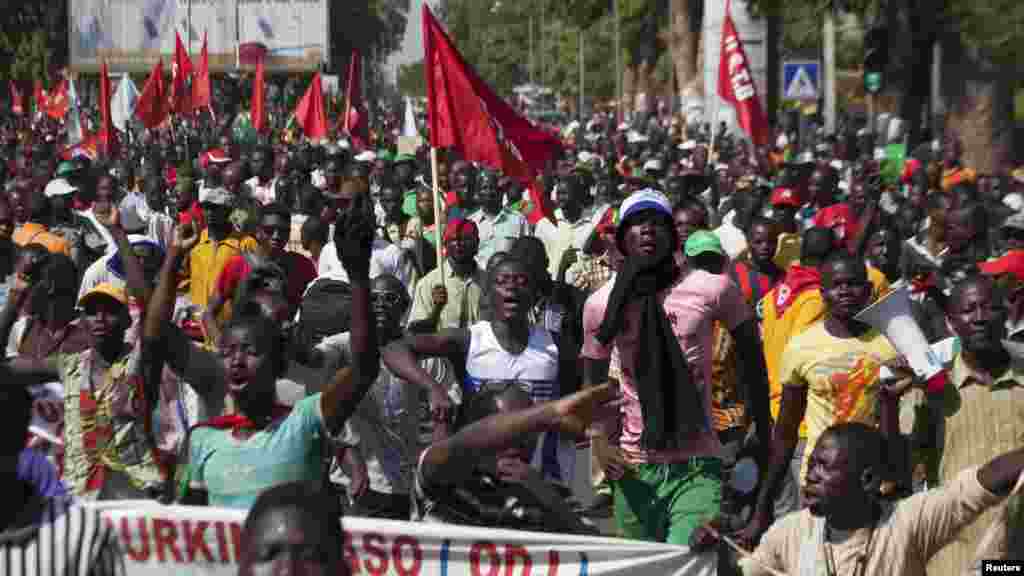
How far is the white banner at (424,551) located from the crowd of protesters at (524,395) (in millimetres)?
89

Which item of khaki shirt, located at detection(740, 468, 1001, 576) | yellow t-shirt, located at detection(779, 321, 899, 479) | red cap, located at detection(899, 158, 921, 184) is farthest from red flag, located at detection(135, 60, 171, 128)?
khaki shirt, located at detection(740, 468, 1001, 576)

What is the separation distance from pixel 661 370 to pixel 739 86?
43.9ft

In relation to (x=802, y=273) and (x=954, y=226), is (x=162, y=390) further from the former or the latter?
(x=954, y=226)

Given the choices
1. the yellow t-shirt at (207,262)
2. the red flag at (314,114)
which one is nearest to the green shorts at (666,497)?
the yellow t-shirt at (207,262)

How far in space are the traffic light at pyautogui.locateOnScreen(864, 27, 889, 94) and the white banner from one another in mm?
14929

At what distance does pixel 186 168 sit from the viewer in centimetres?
1783

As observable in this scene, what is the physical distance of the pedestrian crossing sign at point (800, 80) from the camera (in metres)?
25.0

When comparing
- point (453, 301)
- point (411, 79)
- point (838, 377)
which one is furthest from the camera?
point (411, 79)

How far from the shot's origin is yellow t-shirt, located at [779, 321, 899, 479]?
6594 mm

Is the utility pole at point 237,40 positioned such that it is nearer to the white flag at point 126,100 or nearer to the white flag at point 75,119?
the white flag at point 75,119

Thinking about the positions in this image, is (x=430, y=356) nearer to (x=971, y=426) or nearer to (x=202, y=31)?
(x=971, y=426)

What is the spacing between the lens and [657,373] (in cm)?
622

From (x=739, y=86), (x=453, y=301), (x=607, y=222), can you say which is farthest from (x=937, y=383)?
(x=739, y=86)

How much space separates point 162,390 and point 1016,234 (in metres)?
4.66
